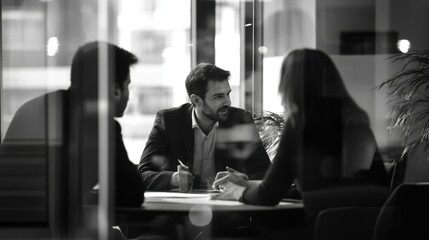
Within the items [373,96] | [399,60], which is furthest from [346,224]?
[399,60]

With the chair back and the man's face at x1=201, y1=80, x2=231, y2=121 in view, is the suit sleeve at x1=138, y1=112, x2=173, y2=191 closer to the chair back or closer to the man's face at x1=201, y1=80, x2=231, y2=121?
the man's face at x1=201, y1=80, x2=231, y2=121

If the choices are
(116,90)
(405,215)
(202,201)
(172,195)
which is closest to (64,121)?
(116,90)

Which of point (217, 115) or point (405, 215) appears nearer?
point (217, 115)

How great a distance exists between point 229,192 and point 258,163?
17 cm

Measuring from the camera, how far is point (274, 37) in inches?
109

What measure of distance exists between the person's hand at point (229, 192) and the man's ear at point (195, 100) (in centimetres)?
34

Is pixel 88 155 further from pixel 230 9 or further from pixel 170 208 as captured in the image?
pixel 230 9

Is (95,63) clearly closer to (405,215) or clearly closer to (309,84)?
(309,84)

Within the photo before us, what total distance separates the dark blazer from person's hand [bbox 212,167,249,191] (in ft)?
0.06

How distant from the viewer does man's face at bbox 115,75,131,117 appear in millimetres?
2693

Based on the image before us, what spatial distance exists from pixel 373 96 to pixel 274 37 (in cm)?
50

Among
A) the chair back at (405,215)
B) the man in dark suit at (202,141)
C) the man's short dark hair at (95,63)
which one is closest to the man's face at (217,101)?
the man in dark suit at (202,141)

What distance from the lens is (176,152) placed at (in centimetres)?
276

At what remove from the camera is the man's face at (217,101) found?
9.00ft
